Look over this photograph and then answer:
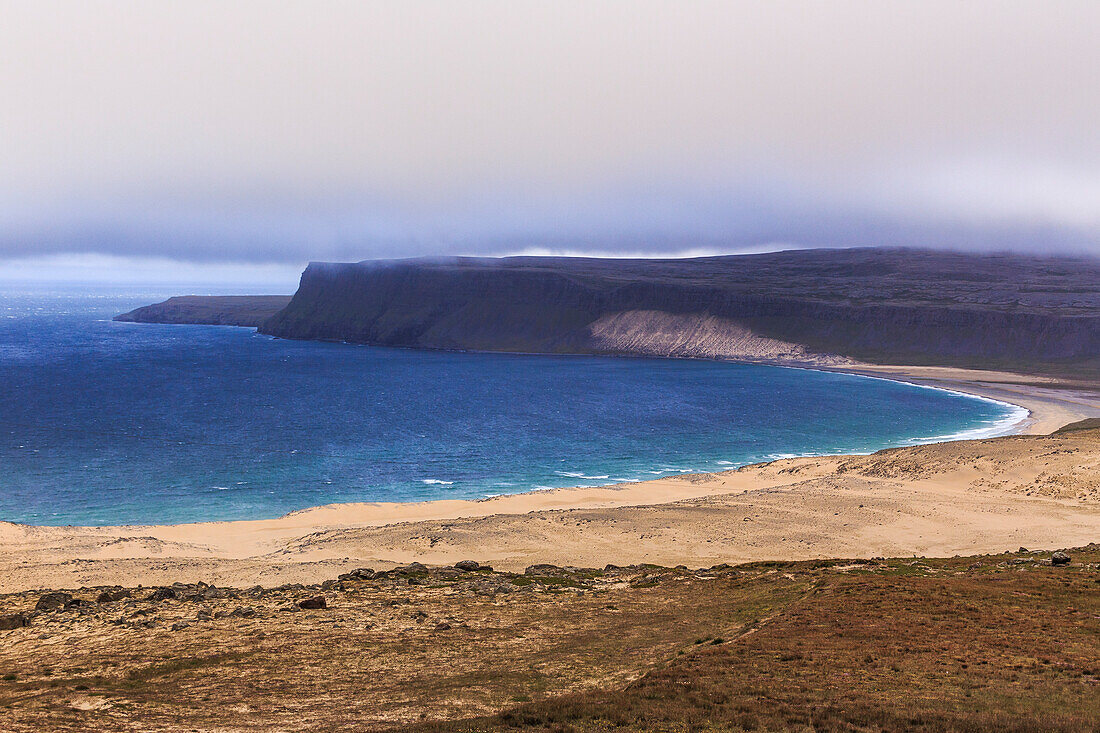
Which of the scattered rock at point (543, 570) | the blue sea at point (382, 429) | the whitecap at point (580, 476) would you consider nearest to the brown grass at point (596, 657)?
the scattered rock at point (543, 570)

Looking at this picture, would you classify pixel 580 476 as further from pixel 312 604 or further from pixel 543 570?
pixel 312 604

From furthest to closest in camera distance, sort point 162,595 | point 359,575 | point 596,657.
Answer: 1. point 359,575
2. point 162,595
3. point 596,657

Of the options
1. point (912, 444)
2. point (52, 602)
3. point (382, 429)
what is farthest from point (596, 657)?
point (382, 429)

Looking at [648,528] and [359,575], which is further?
[648,528]

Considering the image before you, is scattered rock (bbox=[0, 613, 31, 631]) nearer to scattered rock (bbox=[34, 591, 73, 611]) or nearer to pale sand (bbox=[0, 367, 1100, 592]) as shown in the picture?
scattered rock (bbox=[34, 591, 73, 611])

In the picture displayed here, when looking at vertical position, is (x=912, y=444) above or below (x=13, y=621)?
below

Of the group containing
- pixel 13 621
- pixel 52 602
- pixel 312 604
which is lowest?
pixel 312 604
